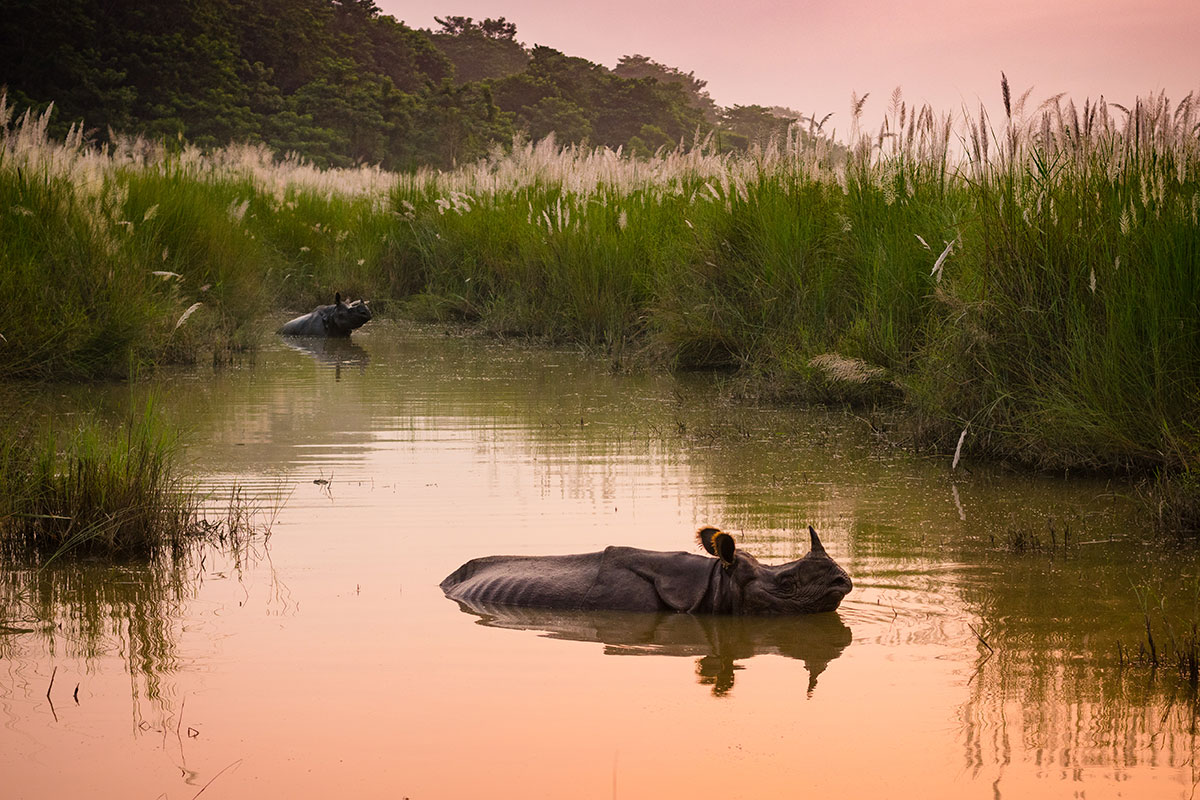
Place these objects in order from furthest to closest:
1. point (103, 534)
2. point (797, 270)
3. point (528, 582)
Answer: point (797, 270), point (103, 534), point (528, 582)

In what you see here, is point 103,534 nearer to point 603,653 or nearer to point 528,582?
point 528,582

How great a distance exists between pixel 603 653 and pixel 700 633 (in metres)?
0.36

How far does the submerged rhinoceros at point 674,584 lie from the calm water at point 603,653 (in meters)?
0.07

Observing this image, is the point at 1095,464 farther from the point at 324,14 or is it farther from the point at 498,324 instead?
the point at 324,14

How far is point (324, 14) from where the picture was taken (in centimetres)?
4812

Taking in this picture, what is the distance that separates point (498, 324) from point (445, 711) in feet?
31.8

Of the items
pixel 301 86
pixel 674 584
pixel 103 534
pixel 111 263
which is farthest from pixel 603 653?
pixel 301 86

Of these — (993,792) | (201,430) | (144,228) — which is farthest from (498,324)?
(993,792)

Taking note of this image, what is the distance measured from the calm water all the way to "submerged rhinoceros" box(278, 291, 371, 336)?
21.6 ft

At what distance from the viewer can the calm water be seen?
277 cm

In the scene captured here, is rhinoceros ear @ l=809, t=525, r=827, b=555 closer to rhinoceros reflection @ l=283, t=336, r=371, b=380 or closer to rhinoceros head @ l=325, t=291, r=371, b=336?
rhinoceros reflection @ l=283, t=336, r=371, b=380

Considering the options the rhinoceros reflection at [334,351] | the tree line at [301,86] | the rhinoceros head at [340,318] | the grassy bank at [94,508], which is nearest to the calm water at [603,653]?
the grassy bank at [94,508]

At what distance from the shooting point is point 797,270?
8.56 meters

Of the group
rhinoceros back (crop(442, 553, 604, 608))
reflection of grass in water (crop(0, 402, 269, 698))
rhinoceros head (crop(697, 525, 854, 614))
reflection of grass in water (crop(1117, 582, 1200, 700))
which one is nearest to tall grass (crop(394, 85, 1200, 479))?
reflection of grass in water (crop(1117, 582, 1200, 700))
